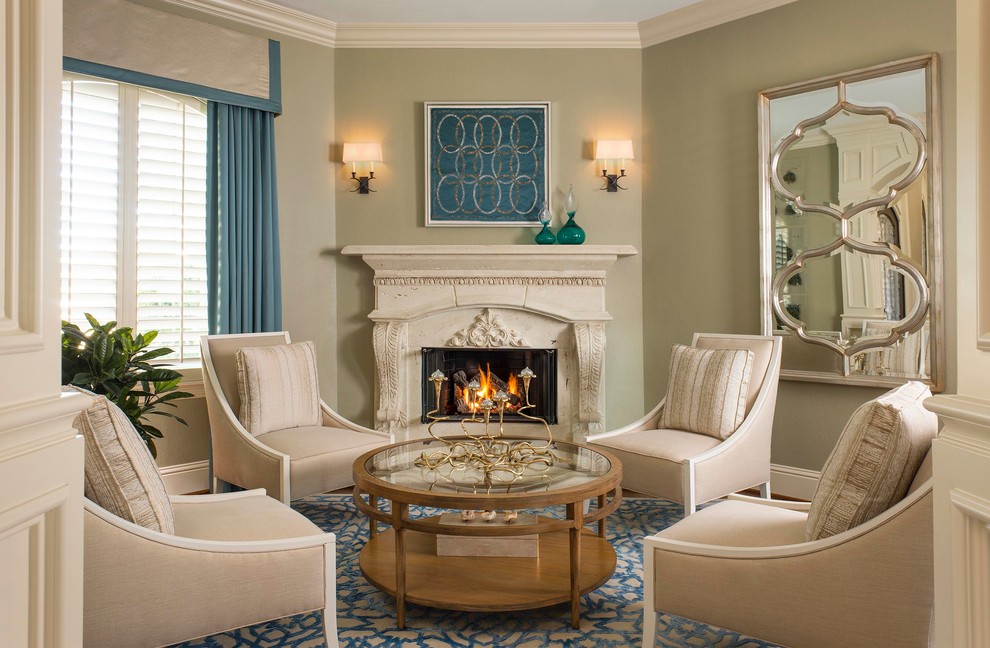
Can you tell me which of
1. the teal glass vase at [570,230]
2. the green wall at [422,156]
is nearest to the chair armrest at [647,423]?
the green wall at [422,156]

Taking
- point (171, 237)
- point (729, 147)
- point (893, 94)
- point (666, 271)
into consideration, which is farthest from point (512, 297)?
point (893, 94)

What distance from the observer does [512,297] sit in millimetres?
4535

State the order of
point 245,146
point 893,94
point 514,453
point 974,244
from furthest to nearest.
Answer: point 245,146, point 893,94, point 514,453, point 974,244

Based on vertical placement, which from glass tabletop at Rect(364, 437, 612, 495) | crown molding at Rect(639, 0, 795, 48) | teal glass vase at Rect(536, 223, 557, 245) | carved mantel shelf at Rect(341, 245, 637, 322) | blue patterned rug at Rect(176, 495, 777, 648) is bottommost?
blue patterned rug at Rect(176, 495, 777, 648)

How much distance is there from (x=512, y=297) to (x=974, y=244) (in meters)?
3.50

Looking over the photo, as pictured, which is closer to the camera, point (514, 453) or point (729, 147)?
point (514, 453)

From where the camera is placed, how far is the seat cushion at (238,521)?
2.06 meters

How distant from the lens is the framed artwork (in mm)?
4625

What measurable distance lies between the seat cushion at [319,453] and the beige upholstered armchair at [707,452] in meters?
1.18

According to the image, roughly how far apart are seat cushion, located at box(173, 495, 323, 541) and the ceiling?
3.23m

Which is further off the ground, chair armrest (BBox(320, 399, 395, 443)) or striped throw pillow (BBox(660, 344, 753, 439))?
striped throw pillow (BBox(660, 344, 753, 439))

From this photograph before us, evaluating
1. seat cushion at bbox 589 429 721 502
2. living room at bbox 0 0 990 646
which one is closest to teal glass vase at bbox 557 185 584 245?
living room at bbox 0 0 990 646

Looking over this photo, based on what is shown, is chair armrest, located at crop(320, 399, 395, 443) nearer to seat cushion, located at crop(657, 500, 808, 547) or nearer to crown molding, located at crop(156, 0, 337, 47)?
seat cushion, located at crop(657, 500, 808, 547)

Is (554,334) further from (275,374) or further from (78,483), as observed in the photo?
(78,483)
